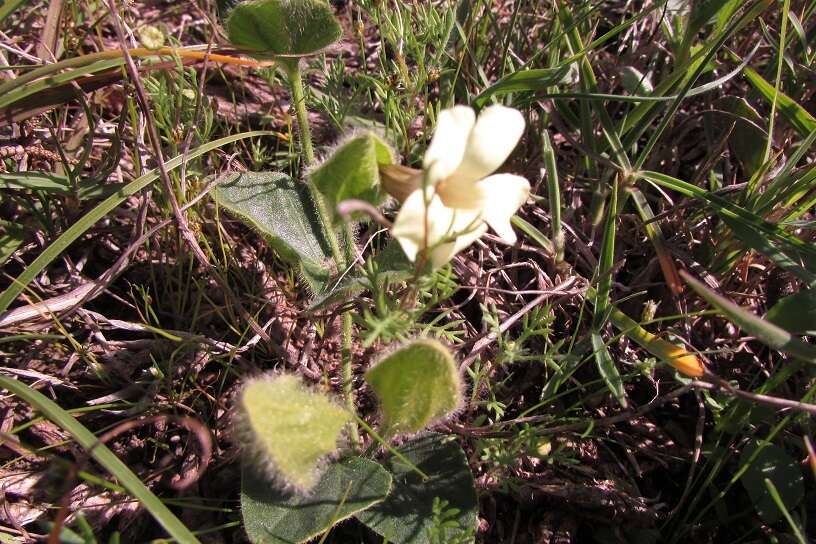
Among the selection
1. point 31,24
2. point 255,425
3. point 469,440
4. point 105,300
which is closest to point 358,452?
point 469,440

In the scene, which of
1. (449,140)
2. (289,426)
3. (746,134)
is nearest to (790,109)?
(746,134)

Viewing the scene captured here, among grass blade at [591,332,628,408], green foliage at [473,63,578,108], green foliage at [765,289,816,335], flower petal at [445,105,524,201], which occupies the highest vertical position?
flower petal at [445,105,524,201]

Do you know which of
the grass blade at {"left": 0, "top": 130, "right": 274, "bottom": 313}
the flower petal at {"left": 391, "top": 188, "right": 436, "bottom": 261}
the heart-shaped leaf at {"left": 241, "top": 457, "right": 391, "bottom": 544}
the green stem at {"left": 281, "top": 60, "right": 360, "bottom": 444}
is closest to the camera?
the flower petal at {"left": 391, "top": 188, "right": 436, "bottom": 261}

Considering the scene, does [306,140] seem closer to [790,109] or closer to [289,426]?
[289,426]

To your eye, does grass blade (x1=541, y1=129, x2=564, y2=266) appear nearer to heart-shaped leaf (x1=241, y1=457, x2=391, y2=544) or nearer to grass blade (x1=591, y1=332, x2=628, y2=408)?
grass blade (x1=591, y1=332, x2=628, y2=408)

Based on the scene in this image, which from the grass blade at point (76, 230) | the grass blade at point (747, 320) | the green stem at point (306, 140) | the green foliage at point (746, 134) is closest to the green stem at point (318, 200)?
the green stem at point (306, 140)

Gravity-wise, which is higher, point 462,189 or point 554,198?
point 462,189

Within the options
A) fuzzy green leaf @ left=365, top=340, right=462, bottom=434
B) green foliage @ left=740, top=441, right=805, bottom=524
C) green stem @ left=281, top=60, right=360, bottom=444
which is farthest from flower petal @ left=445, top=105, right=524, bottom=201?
green foliage @ left=740, top=441, right=805, bottom=524
